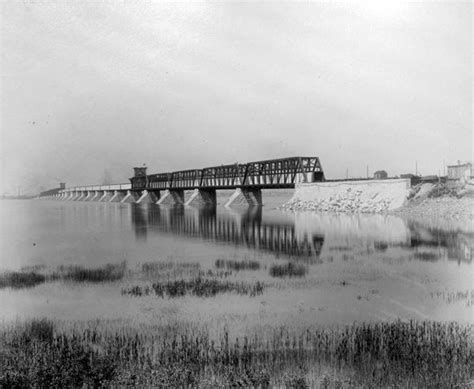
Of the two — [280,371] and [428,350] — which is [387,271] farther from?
[280,371]

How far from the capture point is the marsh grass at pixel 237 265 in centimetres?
1666

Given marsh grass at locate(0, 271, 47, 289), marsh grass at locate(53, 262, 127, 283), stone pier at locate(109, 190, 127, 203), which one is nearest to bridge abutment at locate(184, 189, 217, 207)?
stone pier at locate(109, 190, 127, 203)

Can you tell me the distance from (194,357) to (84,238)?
23.3 m

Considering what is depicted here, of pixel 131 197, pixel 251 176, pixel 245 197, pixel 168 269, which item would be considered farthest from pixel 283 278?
pixel 131 197

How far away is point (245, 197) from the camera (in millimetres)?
81875

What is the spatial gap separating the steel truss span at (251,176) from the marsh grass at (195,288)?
5336 cm

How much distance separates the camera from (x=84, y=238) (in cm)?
2873

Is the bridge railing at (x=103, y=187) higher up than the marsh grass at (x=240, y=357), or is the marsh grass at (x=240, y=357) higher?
the bridge railing at (x=103, y=187)

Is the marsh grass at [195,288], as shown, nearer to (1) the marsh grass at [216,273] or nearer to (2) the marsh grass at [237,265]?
(1) the marsh grass at [216,273]

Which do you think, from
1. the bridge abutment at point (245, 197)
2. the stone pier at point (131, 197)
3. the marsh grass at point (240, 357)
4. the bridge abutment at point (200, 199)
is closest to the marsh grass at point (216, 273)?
the marsh grass at point (240, 357)

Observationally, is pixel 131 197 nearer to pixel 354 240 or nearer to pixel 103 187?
pixel 103 187

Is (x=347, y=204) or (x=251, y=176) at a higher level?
(x=251, y=176)

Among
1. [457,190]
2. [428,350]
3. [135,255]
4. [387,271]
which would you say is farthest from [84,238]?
[457,190]

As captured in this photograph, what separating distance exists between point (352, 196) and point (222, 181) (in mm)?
35416
